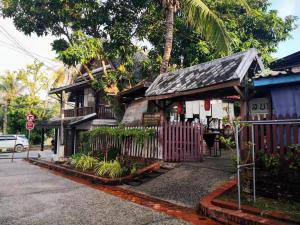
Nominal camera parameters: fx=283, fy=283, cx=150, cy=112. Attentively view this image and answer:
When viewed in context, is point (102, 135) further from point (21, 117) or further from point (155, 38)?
point (21, 117)

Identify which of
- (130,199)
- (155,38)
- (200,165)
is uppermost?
(155,38)

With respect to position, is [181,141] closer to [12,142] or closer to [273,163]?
[273,163]

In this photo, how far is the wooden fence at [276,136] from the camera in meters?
6.09

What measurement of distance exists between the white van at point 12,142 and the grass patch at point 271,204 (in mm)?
29121

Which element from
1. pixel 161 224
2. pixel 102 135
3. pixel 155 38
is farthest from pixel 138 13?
pixel 161 224

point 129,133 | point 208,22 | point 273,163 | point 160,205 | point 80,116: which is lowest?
point 160,205

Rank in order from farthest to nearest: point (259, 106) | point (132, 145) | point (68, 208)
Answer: point (132, 145) → point (259, 106) → point (68, 208)

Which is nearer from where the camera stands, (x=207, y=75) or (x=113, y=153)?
(x=207, y=75)

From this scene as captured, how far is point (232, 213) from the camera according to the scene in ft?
18.3

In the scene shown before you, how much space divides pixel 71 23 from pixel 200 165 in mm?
11936

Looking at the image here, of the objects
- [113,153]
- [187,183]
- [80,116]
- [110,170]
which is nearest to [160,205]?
[187,183]

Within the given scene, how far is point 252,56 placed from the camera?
30.2ft

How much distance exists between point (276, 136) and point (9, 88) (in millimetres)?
38545

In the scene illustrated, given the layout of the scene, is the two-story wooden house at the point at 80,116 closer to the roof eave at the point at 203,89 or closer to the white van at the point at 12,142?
the roof eave at the point at 203,89
